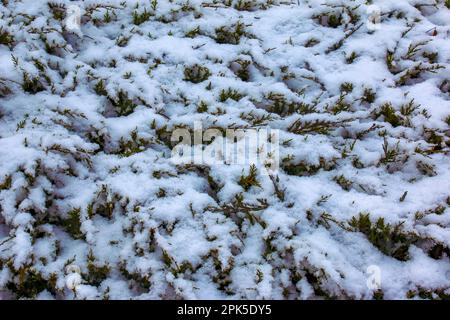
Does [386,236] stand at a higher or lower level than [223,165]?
lower

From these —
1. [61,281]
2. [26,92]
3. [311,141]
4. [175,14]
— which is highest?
[175,14]

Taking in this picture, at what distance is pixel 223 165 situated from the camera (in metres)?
3.27

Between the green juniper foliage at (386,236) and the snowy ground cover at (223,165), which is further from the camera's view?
the green juniper foliage at (386,236)

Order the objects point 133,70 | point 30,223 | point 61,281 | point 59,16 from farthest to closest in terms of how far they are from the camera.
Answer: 1. point 59,16
2. point 133,70
3. point 30,223
4. point 61,281

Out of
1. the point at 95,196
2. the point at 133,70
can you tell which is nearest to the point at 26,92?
the point at 133,70

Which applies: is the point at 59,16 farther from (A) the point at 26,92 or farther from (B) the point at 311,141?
(B) the point at 311,141

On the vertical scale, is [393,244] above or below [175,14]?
below

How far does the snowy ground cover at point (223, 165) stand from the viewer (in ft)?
8.87

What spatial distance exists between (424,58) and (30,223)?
148 inches

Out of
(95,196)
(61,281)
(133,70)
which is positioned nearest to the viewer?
(61,281)

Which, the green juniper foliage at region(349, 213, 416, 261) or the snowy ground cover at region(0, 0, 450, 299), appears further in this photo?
the green juniper foliage at region(349, 213, 416, 261)

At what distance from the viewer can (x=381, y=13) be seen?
4449 millimetres

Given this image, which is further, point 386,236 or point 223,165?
point 223,165

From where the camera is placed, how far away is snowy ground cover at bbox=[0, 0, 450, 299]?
2705 millimetres
